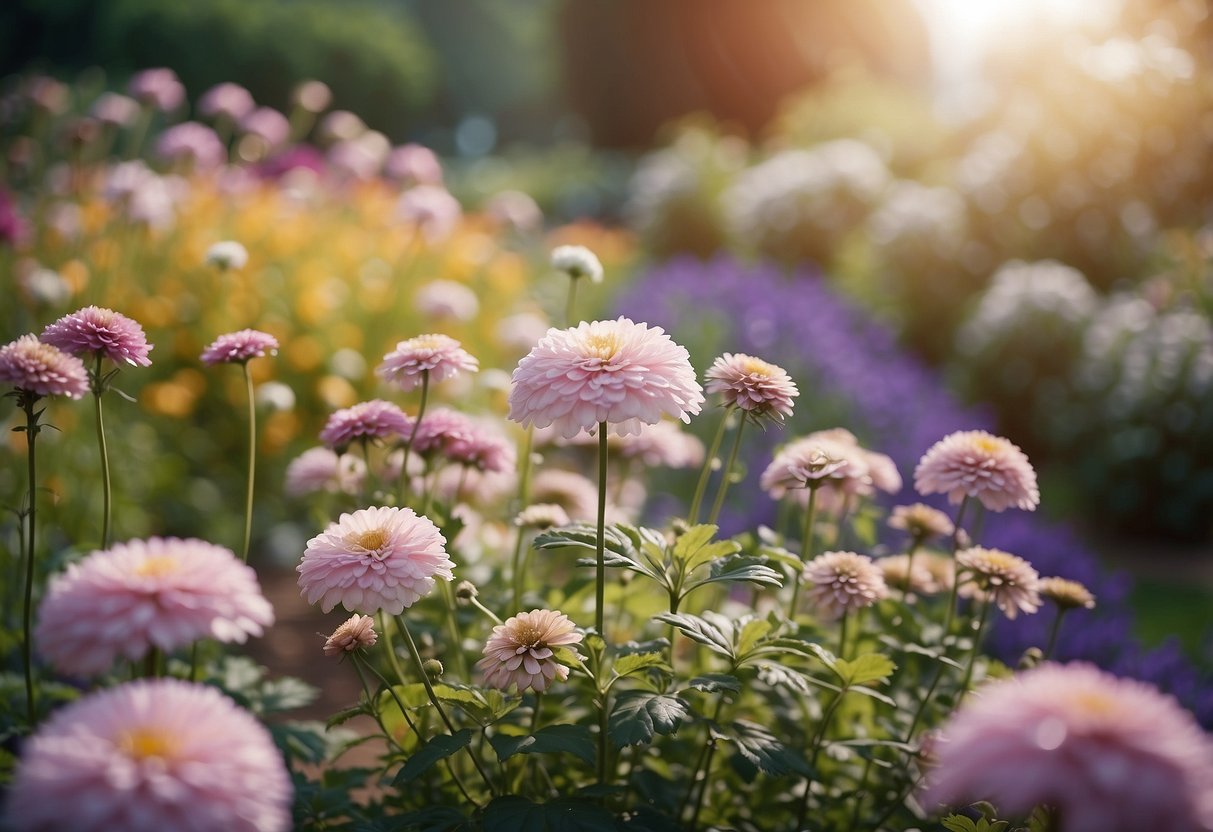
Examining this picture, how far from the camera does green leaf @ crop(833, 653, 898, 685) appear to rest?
1.50 metres

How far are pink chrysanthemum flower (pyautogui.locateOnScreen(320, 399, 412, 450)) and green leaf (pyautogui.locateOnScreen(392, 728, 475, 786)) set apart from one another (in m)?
0.53

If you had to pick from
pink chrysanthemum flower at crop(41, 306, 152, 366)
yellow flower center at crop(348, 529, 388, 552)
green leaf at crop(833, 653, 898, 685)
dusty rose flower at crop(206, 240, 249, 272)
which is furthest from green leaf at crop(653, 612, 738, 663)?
dusty rose flower at crop(206, 240, 249, 272)

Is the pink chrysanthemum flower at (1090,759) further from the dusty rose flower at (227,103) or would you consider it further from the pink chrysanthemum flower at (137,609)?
the dusty rose flower at (227,103)

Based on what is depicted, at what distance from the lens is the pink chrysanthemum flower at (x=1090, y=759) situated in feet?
2.79

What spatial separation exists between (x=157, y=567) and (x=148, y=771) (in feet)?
0.81

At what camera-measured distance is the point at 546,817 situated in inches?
55.1

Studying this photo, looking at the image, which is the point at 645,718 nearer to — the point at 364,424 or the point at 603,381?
the point at 603,381

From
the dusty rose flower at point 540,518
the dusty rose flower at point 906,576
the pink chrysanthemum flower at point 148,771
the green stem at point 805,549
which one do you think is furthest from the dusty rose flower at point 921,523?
the pink chrysanthemum flower at point 148,771

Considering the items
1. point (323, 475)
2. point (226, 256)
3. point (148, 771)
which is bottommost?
point (148, 771)

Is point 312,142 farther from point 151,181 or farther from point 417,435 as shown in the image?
point 417,435

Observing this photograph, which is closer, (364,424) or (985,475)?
(985,475)

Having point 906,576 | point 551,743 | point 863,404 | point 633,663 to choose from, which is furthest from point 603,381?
point 863,404

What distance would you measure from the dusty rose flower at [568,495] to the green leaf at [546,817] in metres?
0.85

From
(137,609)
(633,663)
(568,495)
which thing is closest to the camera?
(137,609)
